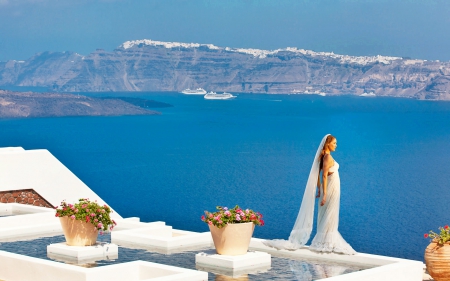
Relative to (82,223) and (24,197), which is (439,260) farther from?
(24,197)

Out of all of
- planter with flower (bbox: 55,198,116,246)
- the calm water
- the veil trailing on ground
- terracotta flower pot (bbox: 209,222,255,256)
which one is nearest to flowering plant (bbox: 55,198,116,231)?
planter with flower (bbox: 55,198,116,246)

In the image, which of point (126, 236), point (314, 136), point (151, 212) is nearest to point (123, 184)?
point (151, 212)

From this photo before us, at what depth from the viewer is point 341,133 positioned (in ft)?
416

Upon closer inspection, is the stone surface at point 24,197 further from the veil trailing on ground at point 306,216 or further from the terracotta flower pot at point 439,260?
the terracotta flower pot at point 439,260

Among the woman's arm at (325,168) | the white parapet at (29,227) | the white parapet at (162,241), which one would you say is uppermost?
the woman's arm at (325,168)

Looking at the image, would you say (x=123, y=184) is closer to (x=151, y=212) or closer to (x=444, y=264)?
(x=151, y=212)

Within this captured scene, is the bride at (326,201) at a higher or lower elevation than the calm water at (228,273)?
higher

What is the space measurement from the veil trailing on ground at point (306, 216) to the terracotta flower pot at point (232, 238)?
78 centimetres

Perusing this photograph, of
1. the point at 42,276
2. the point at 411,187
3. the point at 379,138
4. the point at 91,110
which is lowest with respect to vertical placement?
the point at 42,276

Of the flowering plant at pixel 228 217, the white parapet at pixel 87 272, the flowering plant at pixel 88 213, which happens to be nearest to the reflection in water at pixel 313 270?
the flowering plant at pixel 228 217

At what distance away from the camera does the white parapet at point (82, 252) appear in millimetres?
10023

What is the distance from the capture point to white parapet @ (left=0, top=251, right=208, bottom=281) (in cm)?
862

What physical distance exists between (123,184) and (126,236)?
67112 millimetres

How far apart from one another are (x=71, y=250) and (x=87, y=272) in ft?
5.12
